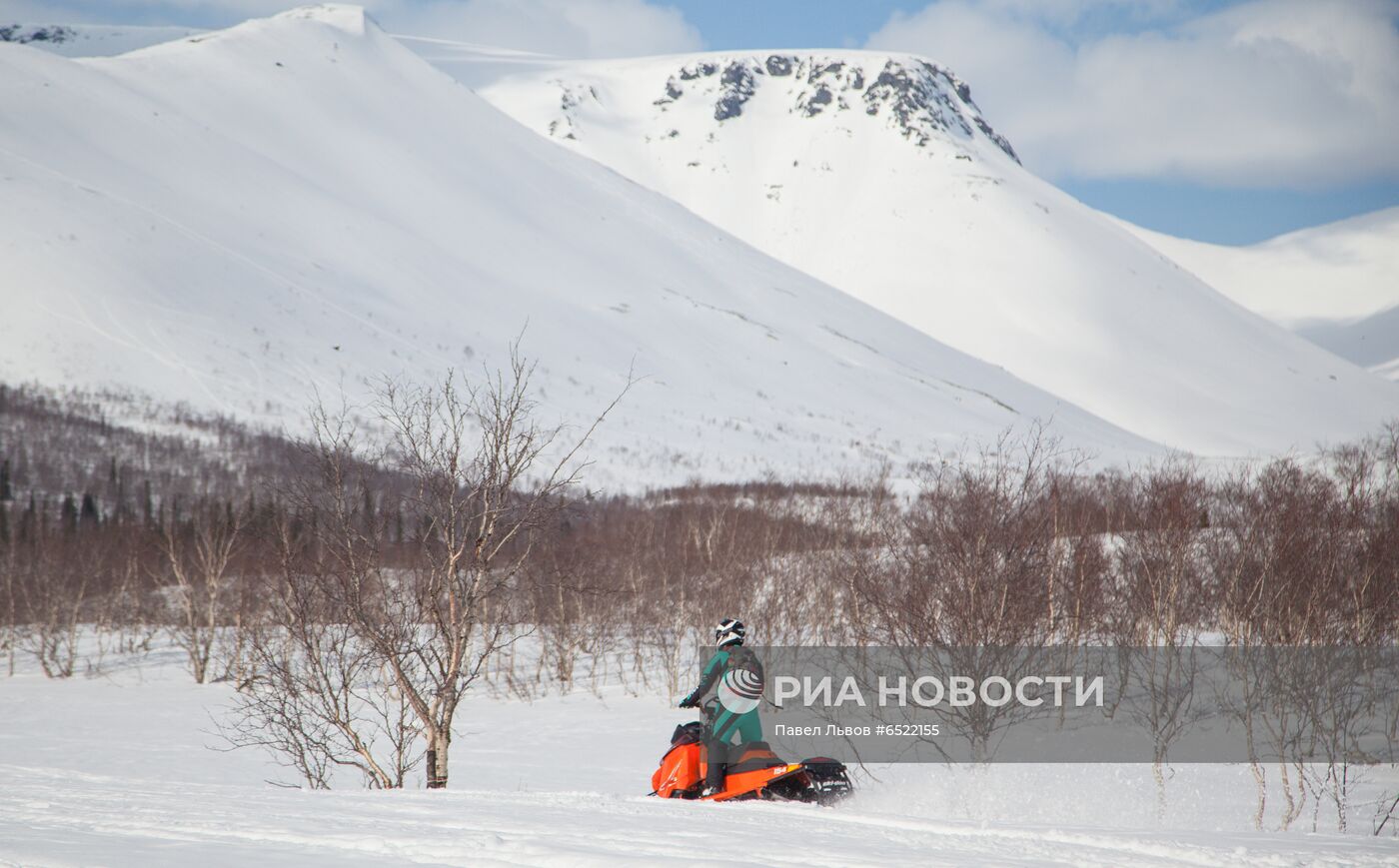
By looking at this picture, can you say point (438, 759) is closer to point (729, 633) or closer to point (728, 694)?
point (728, 694)

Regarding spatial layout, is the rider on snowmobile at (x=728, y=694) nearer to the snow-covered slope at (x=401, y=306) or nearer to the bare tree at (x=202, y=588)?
the bare tree at (x=202, y=588)

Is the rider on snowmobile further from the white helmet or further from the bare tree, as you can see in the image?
the bare tree

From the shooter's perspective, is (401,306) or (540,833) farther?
(401,306)

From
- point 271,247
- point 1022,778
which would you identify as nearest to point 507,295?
point 271,247

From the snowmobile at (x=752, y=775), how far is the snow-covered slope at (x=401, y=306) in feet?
271

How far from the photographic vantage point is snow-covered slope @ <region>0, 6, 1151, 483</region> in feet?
357

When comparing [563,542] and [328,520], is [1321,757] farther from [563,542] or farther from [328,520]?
[563,542]

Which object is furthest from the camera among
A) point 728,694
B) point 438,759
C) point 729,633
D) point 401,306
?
point 401,306

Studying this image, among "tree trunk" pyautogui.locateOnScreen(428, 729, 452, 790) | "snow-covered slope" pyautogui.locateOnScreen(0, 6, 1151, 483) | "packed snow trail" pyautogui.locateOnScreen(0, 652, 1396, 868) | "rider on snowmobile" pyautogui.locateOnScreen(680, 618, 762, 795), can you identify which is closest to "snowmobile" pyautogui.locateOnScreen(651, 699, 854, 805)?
"rider on snowmobile" pyautogui.locateOnScreen(680, 618, 762, 795)

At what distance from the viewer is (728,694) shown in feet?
38.5

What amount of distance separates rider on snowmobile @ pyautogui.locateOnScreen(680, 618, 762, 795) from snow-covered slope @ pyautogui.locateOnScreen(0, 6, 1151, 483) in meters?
82.7

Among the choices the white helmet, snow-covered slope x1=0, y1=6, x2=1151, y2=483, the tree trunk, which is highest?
snow-covered slope x1=0, y1=6, x2=1151, y2=483

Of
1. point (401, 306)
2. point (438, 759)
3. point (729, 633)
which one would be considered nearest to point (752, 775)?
point (729, 633)

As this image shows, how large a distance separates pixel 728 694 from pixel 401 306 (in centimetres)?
13032
